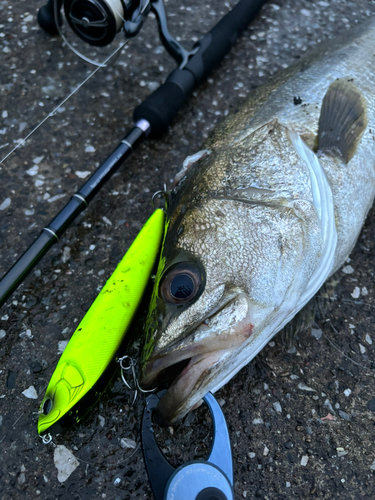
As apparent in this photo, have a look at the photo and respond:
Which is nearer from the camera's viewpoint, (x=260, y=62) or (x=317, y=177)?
(x=317, y=177)

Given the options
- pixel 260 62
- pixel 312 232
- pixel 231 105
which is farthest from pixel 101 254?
pixel 260 62

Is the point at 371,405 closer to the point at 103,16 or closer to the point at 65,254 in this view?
the point at 65,254

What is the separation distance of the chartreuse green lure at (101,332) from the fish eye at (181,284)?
0.21 m

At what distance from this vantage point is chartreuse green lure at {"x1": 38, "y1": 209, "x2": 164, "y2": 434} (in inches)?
54.6

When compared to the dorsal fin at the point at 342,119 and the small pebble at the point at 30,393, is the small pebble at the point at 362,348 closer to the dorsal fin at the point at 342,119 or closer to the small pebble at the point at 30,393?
the dorsal fin at the point at 342,119

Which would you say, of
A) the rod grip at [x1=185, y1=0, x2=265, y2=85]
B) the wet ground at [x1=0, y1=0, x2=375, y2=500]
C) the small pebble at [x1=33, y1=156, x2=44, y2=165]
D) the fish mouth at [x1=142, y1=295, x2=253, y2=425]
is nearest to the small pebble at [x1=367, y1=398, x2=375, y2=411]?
the wet ground at [x1=0, y1=0, x2=375, y2=500]

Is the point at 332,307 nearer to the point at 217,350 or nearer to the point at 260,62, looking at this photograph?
the point at 217,350

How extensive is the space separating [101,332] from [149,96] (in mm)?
1472

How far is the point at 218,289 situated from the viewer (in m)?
1.36

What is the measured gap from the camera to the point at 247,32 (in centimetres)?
301

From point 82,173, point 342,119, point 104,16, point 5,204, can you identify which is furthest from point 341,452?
point 104,16

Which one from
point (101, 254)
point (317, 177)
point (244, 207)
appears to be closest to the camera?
point (244, 207)

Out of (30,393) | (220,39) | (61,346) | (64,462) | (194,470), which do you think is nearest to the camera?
(194,470)

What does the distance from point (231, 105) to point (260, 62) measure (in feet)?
1.72
